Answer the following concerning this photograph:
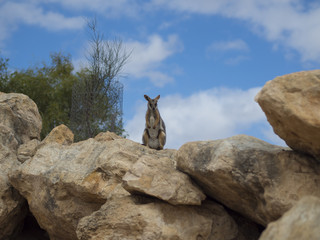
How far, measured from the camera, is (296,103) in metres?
4.45

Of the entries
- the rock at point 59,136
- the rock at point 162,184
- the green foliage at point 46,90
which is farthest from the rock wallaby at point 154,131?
the green foliage at point 46,90

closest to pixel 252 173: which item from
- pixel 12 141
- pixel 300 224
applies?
pixel 300 224

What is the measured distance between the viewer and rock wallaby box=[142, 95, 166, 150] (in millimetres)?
11336

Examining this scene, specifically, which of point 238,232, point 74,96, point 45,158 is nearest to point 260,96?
point 238,232

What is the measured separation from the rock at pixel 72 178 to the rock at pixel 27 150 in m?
0.91

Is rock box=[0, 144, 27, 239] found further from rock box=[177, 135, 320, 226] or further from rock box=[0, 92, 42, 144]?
rock box=[177, 135, 320, 226]

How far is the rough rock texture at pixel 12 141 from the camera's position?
8.66 meters

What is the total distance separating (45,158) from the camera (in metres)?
8.37

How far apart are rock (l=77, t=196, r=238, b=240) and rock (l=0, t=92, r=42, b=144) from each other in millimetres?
5051

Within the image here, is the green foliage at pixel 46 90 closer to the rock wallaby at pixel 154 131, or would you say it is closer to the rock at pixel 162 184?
the rock wallaby at pixel 154 131

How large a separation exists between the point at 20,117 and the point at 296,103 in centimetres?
770

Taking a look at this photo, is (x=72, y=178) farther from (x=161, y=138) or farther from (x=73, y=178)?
(x=161, y=138)

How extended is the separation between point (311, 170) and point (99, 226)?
304 centimetres

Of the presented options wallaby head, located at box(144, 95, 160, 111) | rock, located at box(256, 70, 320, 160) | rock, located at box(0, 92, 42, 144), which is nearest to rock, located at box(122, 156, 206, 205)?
rock, located at box(256, 70, 320, 160)
